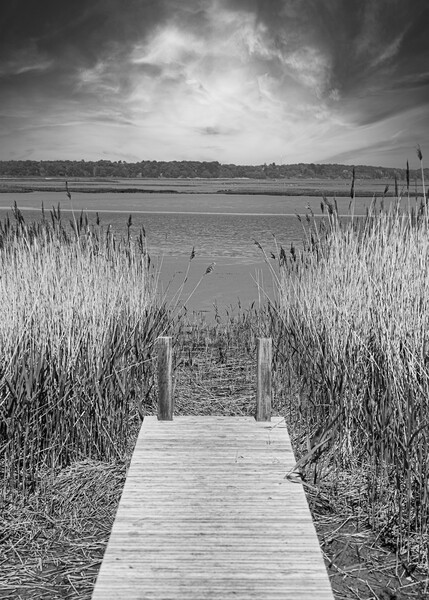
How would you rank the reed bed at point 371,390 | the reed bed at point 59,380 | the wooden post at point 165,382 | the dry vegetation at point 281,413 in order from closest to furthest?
the dry vegetation at point 281,413 < the reed bed at point 371,390 < the reed bed at point 59,380 < the wooden post at point 165,382

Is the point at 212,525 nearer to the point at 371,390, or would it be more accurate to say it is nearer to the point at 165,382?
the point at 165,382

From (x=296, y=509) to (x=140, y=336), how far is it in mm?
2653

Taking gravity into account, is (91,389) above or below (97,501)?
above

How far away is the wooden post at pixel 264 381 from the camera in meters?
4.07

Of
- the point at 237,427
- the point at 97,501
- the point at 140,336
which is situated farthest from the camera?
the point at 140,336

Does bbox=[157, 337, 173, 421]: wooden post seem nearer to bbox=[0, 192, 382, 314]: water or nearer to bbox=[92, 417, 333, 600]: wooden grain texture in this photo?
bbox=[92, 417, 333, 600]: wooden grain texture

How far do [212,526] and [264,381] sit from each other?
1.43 metres

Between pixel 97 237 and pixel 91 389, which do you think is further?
pixel 97 237

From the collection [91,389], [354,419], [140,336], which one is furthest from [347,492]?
[140,336]

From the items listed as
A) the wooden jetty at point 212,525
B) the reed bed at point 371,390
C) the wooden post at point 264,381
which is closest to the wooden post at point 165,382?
the wooden jetty at point 212,525

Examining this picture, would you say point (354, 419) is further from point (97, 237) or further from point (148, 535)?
point (97, 237)

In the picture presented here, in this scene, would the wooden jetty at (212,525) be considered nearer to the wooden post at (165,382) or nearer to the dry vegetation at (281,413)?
the wooden post at (165,382)

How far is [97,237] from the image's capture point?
6.17m

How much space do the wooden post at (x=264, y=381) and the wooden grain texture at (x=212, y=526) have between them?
0.25m
